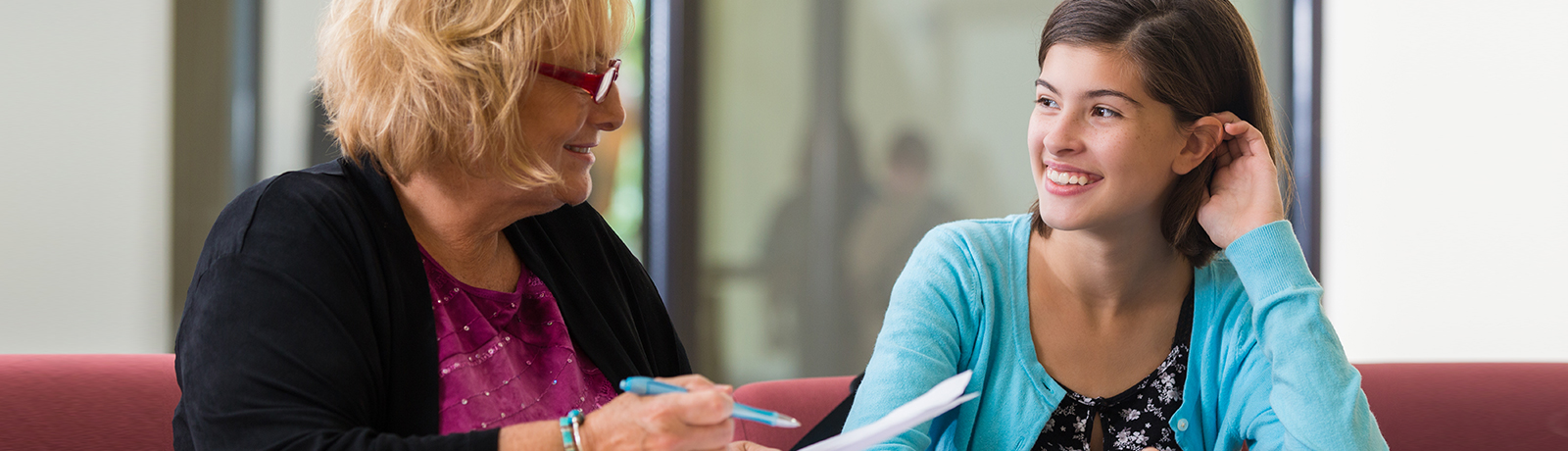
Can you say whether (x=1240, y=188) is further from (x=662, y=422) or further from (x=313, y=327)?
(x=313, y=327)

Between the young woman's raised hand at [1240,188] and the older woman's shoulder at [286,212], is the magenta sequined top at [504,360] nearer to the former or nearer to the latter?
the older woman's shoulder at [286,212]

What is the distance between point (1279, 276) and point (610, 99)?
2.81 ft

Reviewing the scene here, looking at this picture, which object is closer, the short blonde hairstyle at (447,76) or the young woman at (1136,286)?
the short blonde hairstyle at (447,76)

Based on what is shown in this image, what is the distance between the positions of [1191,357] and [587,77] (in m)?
0.87

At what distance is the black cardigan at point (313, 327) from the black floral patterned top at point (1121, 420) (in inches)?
30.1

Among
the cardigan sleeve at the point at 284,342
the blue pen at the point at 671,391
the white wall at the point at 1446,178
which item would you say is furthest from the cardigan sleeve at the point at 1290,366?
the white wall at the point at 1446,178

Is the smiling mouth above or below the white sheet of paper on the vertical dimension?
above

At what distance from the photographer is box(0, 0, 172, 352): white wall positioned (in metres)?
2.69

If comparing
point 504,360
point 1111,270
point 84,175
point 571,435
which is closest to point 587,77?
point 504,360

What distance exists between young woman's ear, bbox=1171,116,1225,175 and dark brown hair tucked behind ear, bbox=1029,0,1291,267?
0.02 metres

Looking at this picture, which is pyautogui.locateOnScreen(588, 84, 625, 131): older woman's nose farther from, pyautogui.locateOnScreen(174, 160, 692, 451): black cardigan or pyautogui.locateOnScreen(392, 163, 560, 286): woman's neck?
pyautogui.locateOnScreen(174, 160, 692, 451): black cardigan

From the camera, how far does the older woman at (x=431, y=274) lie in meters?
0.85

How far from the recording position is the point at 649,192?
333 centimetres

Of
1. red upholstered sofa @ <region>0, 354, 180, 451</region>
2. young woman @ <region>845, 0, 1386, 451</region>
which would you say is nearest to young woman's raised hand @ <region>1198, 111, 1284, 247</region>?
young woman @ <region>845, 0, 1386, 451</region>
